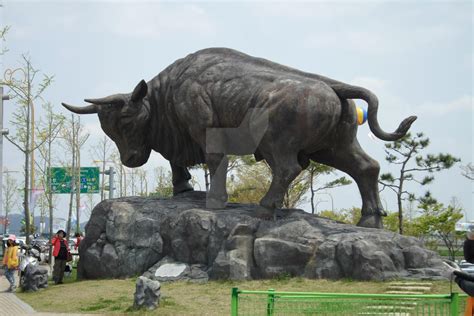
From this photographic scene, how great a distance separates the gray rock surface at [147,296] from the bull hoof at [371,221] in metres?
5.62

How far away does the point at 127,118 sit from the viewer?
15.7 metres

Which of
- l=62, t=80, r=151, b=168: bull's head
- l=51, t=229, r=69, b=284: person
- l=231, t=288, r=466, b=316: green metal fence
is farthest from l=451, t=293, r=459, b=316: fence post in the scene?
l=51, t=229, r=69, b=284: person

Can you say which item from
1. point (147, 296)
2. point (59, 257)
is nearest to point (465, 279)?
point (147, 296)

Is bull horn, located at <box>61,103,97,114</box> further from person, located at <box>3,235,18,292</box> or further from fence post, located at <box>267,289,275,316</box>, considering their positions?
fence post, located at <box>267,289,275,316</box>

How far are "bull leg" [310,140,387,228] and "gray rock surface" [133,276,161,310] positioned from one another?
18.6 feet

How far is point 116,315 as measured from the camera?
10.3 m

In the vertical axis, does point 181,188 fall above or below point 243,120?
below

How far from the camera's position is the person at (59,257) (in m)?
15.2

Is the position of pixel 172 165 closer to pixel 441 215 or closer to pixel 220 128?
pixel 220 128

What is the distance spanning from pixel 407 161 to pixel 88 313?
64.4ft

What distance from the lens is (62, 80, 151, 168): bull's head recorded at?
15562 mm

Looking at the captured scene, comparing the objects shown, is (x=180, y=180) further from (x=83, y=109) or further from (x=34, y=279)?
(x=34, y=279)

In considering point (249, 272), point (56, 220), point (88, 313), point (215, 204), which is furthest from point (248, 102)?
point (56, 220)

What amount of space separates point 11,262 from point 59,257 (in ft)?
3.64
